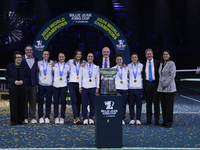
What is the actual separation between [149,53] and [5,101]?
5676 millimetres

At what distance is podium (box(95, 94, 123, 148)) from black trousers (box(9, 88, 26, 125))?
2379 mm

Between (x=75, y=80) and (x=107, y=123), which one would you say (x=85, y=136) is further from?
(x=75, y=80)

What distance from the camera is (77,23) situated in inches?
376

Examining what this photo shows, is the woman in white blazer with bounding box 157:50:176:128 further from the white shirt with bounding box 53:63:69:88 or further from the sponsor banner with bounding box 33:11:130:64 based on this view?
the sponsor banner with bounding box 33:11:130:64

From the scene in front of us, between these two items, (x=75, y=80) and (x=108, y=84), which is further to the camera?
(x=75, y=80)

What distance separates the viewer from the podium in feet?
12.8

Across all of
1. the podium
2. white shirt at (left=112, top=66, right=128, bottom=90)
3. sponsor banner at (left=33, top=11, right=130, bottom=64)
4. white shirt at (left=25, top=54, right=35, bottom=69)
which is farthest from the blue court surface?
sponsor banner at (left=33, top=11, right=130, bottom=64)

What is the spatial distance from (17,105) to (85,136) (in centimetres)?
179

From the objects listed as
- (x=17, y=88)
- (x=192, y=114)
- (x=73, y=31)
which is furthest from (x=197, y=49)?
(x=17, y=88)

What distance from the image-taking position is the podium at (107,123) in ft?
12.8

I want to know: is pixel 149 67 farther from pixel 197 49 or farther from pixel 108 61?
pixel 197 49

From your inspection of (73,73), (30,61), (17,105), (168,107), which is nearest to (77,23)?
(30,61)

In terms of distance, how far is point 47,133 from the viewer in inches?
192

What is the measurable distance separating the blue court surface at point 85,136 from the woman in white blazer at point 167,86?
0.25 metres
